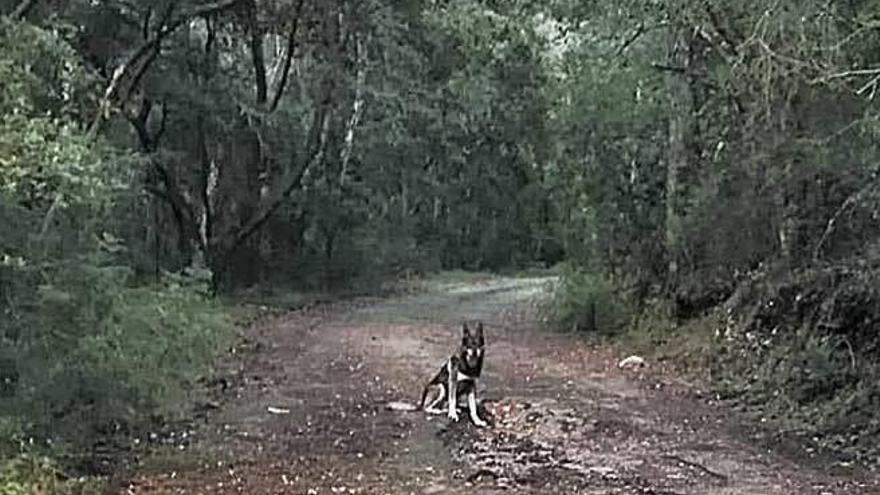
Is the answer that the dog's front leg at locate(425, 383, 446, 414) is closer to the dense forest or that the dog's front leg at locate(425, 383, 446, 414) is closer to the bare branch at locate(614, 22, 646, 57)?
the dense forest

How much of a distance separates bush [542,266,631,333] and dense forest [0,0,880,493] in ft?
0.24

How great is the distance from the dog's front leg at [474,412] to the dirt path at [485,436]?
17 centimetres

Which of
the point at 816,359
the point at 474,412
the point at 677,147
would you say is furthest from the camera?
the point at 677,147

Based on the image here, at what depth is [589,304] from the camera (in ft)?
83.4

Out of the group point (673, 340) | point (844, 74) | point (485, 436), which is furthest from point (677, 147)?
point (844, 74)

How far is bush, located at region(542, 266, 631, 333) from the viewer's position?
24.3 meters

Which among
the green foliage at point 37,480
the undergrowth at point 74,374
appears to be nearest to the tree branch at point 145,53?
the undergrowth at point 74,374

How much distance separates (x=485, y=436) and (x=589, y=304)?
1244cm

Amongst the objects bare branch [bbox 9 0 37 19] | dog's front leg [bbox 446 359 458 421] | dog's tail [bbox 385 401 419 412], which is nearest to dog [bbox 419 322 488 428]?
dog's front leg [bbox 446 359 458 421]

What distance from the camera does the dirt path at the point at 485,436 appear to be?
1096cm

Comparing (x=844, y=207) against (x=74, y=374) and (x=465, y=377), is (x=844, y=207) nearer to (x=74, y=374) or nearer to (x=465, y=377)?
(x=465, y=377)

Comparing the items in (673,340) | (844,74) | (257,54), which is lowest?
(673,340)

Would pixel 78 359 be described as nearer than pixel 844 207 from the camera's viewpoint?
Yes

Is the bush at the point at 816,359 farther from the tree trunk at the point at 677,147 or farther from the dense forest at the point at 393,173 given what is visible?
the tree trunk at the point at 677,147
